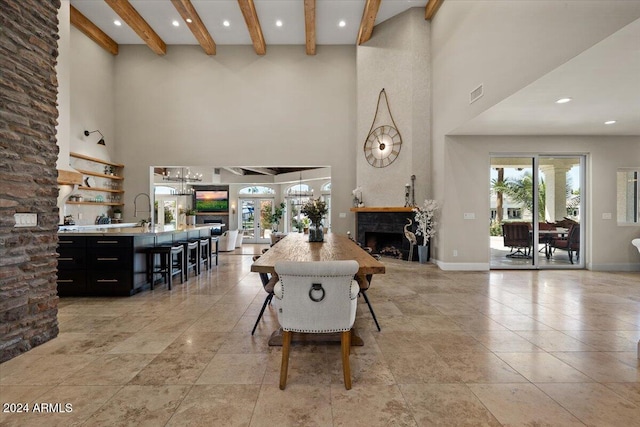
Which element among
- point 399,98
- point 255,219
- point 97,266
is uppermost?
point 399,98

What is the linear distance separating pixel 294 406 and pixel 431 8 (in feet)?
24.8

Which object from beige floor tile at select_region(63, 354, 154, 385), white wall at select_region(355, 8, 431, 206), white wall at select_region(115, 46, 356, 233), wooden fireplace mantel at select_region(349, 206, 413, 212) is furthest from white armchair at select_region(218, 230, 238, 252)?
beige floor tile at select_region(63, 354, 154, 385)

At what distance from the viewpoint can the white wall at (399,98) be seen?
6.87 meters

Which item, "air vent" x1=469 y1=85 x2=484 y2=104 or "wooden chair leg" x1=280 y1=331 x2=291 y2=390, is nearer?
"wooden chair leg" x1=280 y1=331 x2=291 y2=390

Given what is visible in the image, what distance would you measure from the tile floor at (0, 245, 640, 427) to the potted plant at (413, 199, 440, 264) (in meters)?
2.69

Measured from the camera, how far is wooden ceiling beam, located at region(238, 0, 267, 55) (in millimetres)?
6447

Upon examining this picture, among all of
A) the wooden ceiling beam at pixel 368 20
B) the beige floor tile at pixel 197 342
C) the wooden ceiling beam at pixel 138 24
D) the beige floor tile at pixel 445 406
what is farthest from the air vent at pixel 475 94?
the wooden ceiling beam at pixel 138 24

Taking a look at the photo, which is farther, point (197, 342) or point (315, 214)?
point (315, 214)

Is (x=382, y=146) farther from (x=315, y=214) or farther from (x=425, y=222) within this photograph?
(x=315, y=214)

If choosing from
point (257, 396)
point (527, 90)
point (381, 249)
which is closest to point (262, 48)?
point (381, 249)

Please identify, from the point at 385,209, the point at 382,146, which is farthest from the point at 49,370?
the point at 382,146

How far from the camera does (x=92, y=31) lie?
7.53 metres

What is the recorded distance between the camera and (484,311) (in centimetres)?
361

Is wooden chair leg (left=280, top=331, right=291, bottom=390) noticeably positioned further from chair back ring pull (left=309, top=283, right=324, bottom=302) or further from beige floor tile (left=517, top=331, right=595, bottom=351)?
beige floor tile (left=517, top=331, right=595, bottom=351)
